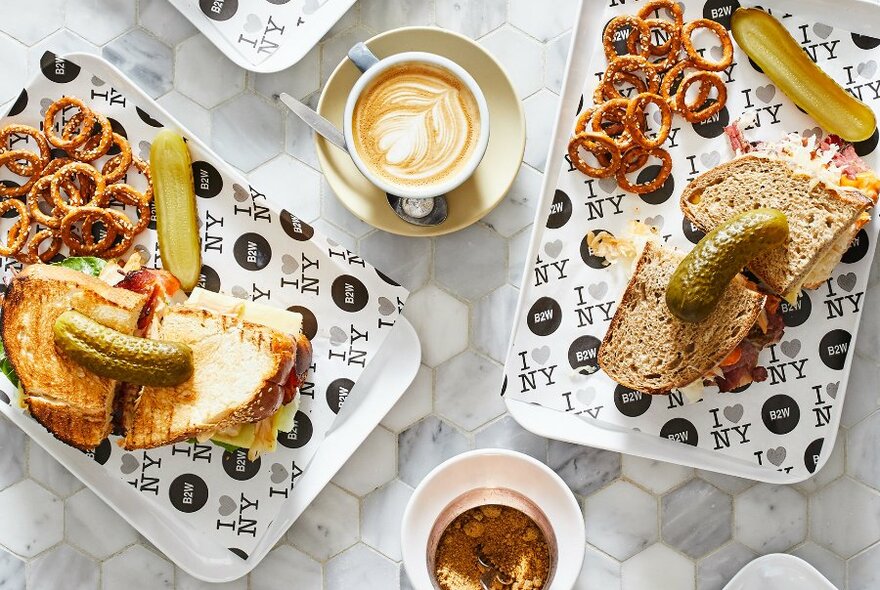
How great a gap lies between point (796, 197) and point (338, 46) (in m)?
1.29

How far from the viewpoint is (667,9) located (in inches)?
90.0

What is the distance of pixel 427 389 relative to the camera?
97.0 inches

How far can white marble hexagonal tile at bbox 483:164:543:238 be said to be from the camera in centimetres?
241

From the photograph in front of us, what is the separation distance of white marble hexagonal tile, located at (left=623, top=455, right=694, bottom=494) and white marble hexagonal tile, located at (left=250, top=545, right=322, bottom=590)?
0.93m

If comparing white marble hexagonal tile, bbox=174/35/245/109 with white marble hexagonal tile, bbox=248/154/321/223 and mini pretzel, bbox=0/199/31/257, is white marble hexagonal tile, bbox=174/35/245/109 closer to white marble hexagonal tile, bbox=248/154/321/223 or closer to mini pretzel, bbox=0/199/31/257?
white marble hexagonal tile, bbox=248/154/321/223

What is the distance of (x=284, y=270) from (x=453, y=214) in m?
0.49

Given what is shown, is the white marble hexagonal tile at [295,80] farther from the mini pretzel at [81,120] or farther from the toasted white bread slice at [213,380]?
the toasted white bread slice at [213,380]

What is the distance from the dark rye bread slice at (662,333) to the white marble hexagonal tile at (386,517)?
0.69 meters

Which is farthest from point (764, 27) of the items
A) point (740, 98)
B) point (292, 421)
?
point (292, 421)

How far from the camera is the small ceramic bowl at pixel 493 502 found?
7.26ft

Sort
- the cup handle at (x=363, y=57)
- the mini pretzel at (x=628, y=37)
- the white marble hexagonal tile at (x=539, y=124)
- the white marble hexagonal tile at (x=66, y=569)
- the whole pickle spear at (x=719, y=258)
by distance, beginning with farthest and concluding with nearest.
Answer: the white marble hexagonal tile at (x=66, y=569), the white marble hexagonal tile at (x=539, y=124), the mini pretzel at (x=628, y=37), the cup handle at (x=363, y=57), the whole pickle spear at (x=719, y=258)

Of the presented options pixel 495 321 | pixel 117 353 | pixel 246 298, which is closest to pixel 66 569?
pixel 117 353

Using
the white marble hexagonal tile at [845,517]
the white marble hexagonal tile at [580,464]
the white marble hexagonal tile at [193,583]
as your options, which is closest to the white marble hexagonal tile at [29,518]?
the white marble hexagonal tile at [193,583]

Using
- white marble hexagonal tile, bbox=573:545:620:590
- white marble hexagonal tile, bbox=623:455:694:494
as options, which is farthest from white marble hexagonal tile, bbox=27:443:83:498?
white marble hexagonal tile, bbox=623:455:694:494
